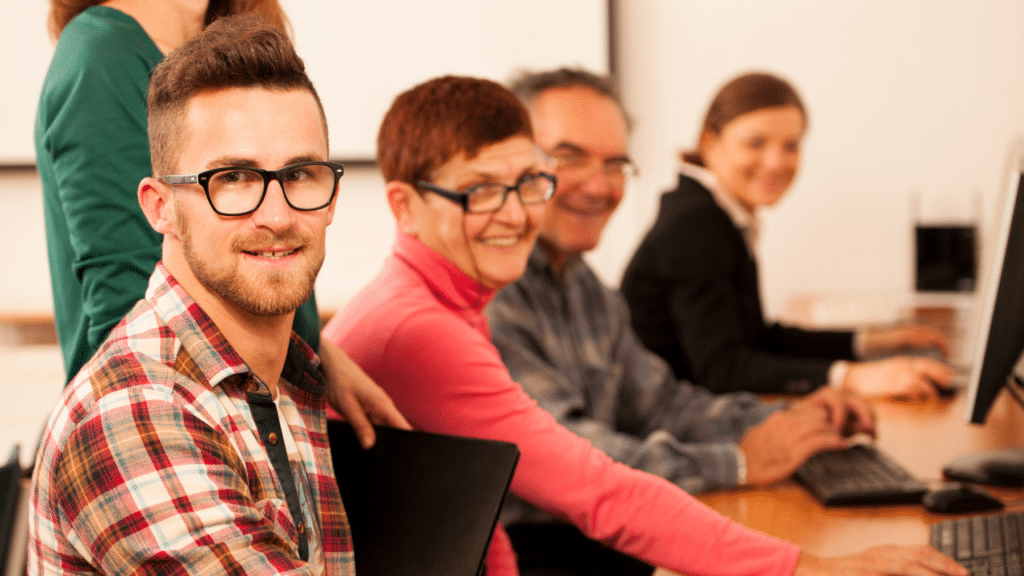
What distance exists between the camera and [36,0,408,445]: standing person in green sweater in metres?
0.90

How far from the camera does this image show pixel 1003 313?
1196mm

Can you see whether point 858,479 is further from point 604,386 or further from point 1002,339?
point 604,386

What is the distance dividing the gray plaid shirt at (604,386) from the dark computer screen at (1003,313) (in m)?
0.37

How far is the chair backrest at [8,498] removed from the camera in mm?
856

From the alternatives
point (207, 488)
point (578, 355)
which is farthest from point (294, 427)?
point (578, 355)

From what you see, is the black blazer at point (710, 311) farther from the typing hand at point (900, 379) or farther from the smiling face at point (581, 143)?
the smiling face at point (581, 143)

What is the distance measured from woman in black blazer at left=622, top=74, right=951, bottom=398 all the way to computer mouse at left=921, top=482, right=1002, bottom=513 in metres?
0.65

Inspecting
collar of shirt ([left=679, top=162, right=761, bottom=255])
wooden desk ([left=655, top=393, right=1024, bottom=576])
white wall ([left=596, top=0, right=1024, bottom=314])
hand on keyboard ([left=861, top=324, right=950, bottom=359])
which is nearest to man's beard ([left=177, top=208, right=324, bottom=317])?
wooden desk ([left=655, top=393, right=1024, bottom=576])

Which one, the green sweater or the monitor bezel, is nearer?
the green sweater

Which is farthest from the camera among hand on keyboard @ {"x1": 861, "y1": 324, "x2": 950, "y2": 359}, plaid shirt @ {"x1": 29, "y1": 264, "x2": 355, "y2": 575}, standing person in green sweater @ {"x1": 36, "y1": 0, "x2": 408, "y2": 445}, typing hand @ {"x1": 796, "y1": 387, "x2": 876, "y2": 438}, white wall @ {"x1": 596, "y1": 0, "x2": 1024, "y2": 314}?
white wall @ {"x1": 596, "y1": 0, "x2": 1024, "y2": 314}

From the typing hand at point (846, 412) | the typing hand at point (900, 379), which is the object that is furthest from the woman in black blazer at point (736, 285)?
the typing hand at point (846, 412)

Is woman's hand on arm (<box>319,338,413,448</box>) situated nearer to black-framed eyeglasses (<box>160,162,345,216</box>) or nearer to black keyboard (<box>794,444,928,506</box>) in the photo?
black-framed eyeglasses (<box>160,162,345,216</box>)

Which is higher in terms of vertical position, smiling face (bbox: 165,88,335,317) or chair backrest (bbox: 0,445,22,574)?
smiling face (bbox: 165,88,335,317)

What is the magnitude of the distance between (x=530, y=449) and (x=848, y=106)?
8.29ft
